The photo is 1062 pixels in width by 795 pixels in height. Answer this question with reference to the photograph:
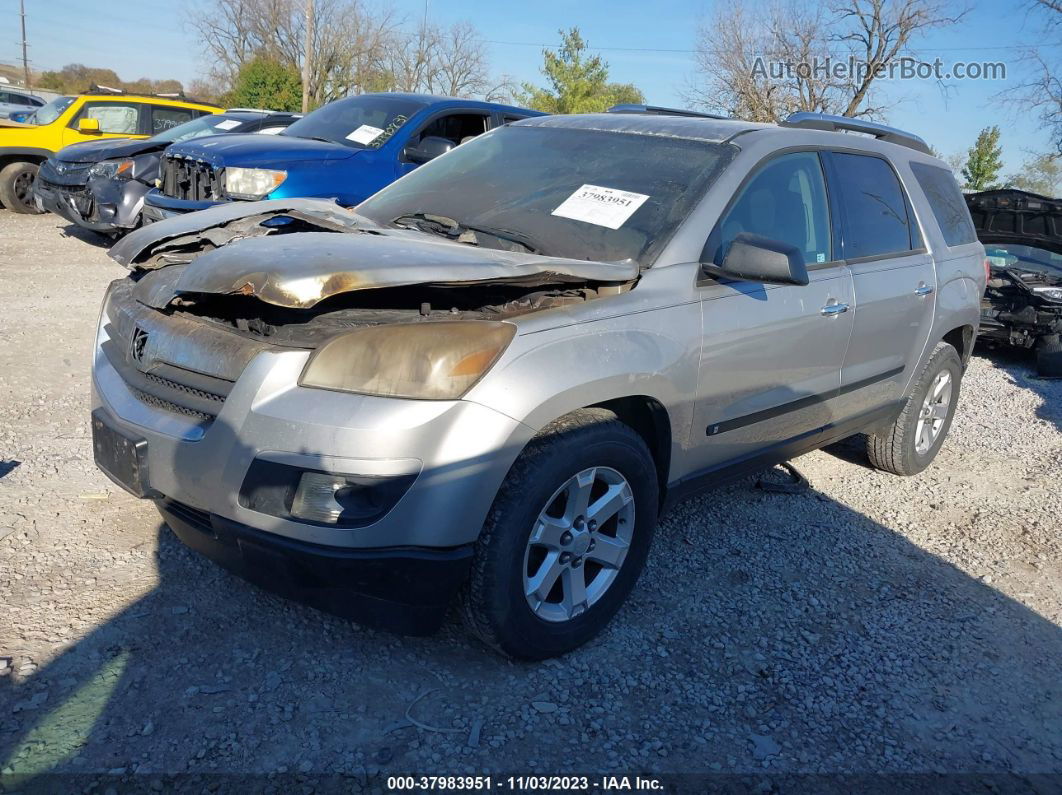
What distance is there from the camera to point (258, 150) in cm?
721

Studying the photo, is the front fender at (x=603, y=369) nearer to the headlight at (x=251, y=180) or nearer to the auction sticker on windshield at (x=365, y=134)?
the headlight at (x=251, y=180)

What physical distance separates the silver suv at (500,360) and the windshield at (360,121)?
3.99 meters

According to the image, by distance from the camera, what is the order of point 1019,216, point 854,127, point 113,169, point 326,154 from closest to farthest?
point 854,127
point 326,154
point 1019,216
point 113,169

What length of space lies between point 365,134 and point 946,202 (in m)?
5.00

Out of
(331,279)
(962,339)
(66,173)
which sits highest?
(331,279)

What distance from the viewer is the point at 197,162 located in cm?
741

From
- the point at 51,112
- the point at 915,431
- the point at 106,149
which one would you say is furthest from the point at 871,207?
the point at 51,112

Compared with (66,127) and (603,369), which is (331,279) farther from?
(66,127)

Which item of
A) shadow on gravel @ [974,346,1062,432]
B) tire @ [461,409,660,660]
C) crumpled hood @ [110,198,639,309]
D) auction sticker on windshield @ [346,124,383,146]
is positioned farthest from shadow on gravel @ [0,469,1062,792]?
auction sticker on windshield @ [346,124,383,146]

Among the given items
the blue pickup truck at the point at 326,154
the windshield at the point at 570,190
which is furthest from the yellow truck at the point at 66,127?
the windshield at the point at 570,190

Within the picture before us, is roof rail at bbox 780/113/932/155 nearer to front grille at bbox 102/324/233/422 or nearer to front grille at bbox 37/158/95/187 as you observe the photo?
front grille at bbox 102/324/233/422

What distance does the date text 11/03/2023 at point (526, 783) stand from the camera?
2309 millimetres

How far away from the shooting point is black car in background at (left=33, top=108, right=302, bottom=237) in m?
9.45

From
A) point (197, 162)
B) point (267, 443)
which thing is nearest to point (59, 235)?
point (197, 162)
